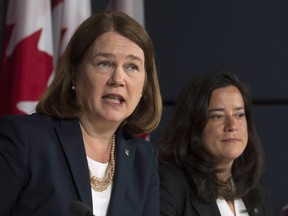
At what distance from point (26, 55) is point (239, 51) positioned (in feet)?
3.27

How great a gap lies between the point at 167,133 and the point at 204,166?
0.20 meters

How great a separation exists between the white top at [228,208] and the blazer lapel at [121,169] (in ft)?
2.02

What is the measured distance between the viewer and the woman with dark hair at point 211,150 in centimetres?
213

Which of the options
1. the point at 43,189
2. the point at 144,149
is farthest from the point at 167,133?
the point at 43,189

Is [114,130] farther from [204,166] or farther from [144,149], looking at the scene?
Answer: [204,166]

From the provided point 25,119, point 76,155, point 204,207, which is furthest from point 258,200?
point 25,119

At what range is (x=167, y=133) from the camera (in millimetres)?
2281

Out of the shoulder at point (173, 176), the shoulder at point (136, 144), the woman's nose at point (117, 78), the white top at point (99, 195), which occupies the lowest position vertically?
the shoulder at point (173, 176)

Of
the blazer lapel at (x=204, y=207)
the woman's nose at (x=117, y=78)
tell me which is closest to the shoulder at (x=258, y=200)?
the blazer lapel at (x=204, y=207)

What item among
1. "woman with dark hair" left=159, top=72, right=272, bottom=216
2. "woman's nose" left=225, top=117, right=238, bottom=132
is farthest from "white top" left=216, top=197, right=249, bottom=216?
"woman's nose" left=225, top=117, right=238, bottom=132

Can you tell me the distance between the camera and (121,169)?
1.58 m

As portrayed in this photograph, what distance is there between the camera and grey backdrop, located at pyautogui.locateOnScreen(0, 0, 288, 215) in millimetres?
2771

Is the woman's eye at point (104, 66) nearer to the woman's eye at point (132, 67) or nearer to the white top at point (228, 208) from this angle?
the woman's eye at point (132, 67)

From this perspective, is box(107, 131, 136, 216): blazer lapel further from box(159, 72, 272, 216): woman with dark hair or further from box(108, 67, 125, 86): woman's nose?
box(159, 72, 272, 216): woman with dark hair
